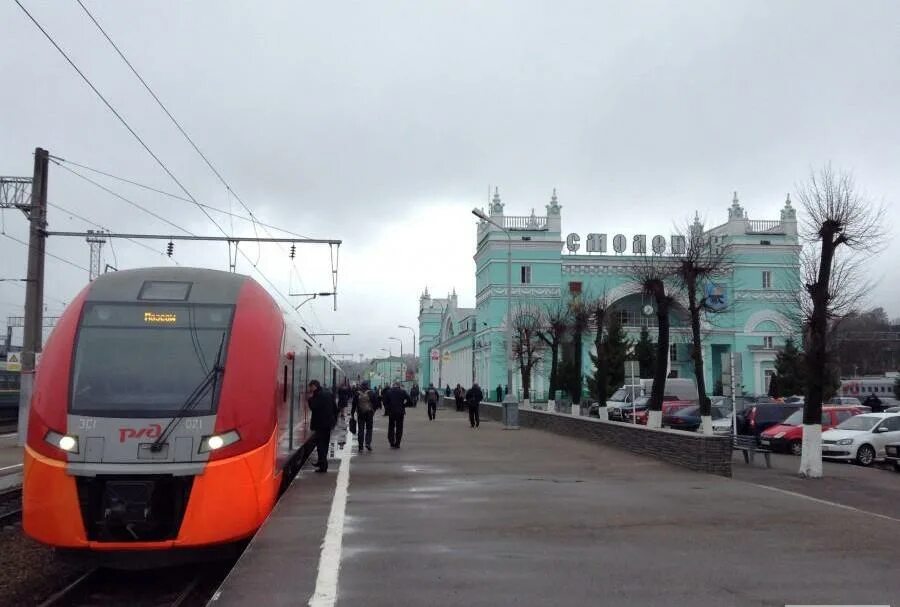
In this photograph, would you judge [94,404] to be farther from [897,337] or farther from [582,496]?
[897,337]

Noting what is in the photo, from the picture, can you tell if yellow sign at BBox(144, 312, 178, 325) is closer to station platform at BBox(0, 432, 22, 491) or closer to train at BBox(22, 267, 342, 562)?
train at BBox(22, 267, 342, 562)

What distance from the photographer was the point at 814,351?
1750cm

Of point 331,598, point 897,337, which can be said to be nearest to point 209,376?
point 331,598

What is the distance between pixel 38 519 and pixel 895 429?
2099 centimetres

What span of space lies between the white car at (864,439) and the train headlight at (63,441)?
19.2m

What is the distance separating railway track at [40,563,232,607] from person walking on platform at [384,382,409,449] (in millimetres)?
10586

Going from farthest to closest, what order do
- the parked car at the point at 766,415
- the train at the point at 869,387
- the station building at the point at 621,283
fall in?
the train at the point at 869,387
the station building at the point at 621,283
the parked car at the point at 766,415

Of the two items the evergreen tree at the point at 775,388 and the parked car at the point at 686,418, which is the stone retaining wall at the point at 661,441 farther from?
the evergreen tree at the point at 775,388

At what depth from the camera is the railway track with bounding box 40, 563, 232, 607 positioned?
26.3 ft

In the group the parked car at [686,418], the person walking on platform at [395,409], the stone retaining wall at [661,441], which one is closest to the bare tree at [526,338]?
the parked car at [686,418]

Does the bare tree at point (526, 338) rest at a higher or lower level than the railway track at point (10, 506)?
higher

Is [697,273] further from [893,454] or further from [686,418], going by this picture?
[893,454]

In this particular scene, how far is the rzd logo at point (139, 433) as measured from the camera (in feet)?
26.3

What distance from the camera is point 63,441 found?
7938 mm
